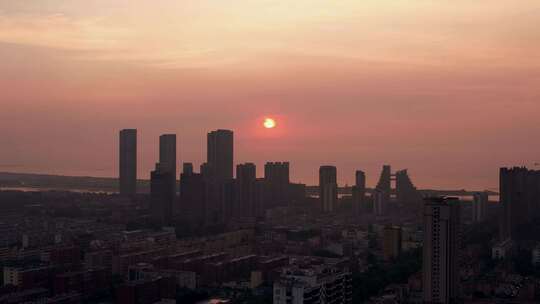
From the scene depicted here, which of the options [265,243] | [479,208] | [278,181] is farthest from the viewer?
[278,181]

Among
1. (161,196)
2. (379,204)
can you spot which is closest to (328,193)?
(379,204)

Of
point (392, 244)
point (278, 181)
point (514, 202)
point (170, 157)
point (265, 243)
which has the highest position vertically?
point (170, 157)

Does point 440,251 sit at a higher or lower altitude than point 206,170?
lower

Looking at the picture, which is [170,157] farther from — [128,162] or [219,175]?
[219,175]

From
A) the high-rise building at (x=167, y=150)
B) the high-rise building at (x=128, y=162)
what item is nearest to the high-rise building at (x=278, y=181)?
the high-rise building at (x=167, y=150)

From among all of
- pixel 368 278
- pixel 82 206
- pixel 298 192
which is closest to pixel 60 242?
pixel 368 278

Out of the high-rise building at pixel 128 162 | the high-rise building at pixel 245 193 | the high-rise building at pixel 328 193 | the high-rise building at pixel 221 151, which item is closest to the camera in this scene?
the high-rise building at pixel 245 193

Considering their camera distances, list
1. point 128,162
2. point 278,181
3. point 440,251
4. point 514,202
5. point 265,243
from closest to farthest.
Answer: point 440,251
point 265,243
point 514,202
point 278,181
point 128,162

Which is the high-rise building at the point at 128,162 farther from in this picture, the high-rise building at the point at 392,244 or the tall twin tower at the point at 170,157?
the high-rise building at the point at 392,244
